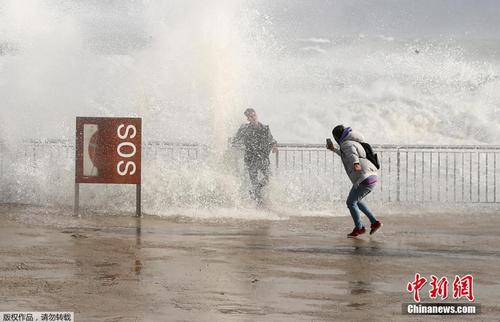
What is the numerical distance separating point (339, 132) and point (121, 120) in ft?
12.3

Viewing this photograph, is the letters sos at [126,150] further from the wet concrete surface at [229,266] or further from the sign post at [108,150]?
the wet concrete surface at [229,266]

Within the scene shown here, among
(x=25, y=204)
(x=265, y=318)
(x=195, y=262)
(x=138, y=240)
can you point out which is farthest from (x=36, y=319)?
(x=25, y=204)

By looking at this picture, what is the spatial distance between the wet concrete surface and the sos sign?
686 mm

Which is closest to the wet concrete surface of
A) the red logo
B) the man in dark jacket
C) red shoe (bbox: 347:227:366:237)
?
the red logo

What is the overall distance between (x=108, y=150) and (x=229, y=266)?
608 cm

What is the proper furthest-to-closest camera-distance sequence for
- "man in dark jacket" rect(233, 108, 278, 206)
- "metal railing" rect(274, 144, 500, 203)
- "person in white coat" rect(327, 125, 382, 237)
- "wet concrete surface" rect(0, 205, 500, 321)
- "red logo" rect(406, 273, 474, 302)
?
"metal railing" rect(274, 144, 500, 203) → "man in dark jacket" rect(233, 108, 278, 206) → "person in white coat" rect(327, 125, 382, 237) → "red logo" rect(406, 273, 474, 302) → "wet concrete surface" rect(0, 205, 500, 321)

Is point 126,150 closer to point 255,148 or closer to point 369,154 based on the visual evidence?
point 255,148

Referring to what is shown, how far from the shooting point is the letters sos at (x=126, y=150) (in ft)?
53.9

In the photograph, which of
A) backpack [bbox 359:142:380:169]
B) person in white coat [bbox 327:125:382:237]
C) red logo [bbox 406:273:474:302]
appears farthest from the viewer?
backpack [bbox 359:142:380:169]

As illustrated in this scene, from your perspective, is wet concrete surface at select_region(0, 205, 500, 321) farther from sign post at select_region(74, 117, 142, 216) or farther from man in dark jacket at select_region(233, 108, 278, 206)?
man in dark jacket at select_region(233, 108, 278, 206)

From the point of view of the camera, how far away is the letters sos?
16422 millimetres

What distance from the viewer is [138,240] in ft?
42.7

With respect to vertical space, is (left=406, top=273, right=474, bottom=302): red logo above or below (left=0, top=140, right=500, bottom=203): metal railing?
below

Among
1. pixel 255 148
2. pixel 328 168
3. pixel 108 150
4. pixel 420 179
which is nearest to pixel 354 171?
pixel 108 150
